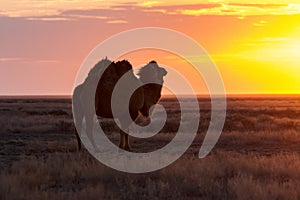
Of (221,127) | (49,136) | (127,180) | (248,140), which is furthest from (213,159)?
(221,127)

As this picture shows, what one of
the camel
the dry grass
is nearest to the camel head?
the camel

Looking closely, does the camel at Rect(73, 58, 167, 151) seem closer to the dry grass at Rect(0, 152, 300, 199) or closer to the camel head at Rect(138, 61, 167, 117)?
the camel head at Rect(138, 61, 167, 117)

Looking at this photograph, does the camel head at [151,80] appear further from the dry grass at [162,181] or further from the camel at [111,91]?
the dry grass at [162,181]

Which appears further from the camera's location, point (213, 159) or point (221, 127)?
point (221, 127)

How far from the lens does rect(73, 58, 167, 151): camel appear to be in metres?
17.8

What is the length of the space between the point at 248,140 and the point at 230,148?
2.30 m

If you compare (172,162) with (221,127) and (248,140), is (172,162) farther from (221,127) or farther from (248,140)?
(221,127)

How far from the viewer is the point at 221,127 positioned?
29.9 meters

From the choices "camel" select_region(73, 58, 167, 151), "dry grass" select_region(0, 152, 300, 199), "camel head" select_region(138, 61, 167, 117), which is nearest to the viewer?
"dry grass" select_region(0, 152, 300, 199)

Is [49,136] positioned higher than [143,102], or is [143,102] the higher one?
[143,102]

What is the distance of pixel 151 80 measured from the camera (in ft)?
59.8

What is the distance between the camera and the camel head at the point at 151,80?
59.7 feet

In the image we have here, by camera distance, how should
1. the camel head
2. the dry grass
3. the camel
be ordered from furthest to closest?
1. the camel head
2. the camel
3. the dry grass

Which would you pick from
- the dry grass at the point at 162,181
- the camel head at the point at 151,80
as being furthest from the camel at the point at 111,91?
the dry grass at the point at 162,181
